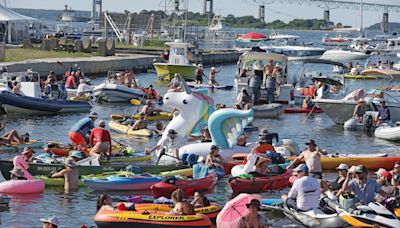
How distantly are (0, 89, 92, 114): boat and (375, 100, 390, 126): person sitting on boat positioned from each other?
42.6 feet

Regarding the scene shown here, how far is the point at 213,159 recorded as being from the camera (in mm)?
26875

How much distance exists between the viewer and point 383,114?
39.2 metres

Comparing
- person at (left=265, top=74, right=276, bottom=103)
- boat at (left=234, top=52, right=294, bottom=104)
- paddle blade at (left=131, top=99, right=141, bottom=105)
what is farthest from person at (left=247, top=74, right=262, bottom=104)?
paddle blade at (left=131, top=99, right=141, bottom=105)

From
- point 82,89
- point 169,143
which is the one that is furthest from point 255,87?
point 169,143

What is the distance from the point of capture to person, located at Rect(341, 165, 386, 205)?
21.4m

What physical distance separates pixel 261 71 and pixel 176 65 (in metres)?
14.3

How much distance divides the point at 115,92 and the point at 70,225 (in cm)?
2618

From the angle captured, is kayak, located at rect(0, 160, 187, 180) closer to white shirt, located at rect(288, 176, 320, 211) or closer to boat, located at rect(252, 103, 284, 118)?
white shirt, located at rect(288, 176, 320, 211)

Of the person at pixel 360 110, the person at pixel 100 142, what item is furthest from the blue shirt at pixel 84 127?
the person at pixel 360 110

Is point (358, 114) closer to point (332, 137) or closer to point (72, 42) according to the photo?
point (332, 137)

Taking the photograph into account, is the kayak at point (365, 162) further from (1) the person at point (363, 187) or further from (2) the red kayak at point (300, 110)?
(2) the red kayak at point (300, 110)

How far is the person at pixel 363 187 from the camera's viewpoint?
70.2 feet

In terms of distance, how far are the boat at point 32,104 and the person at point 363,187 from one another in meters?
22.1

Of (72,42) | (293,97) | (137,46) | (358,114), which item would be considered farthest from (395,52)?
(358,114)
